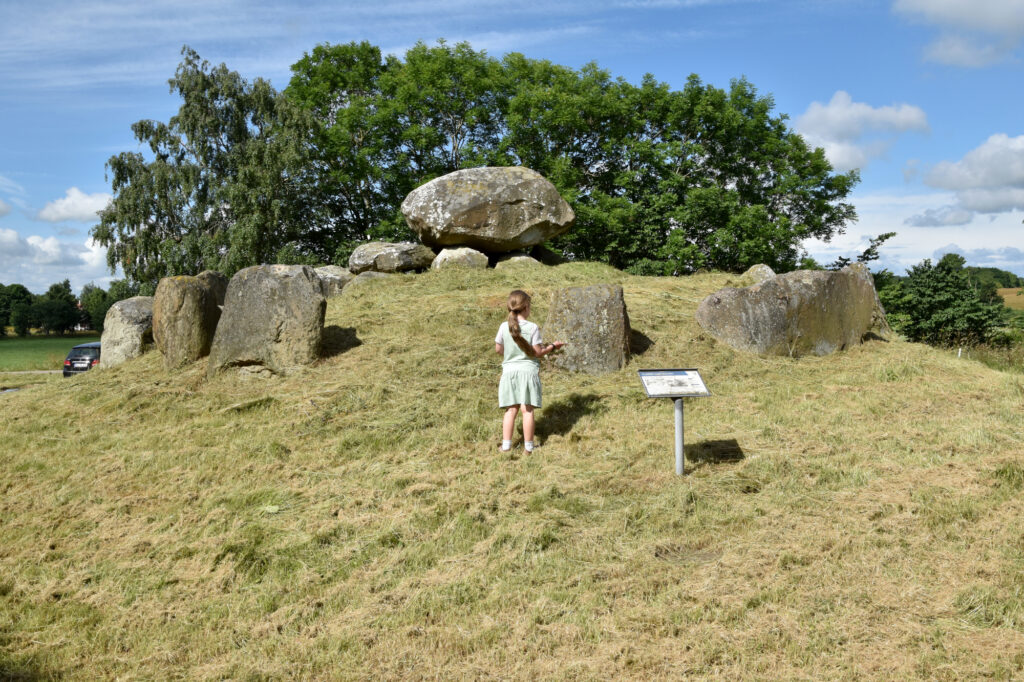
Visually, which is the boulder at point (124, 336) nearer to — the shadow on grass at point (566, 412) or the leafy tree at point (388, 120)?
the shadow on grass at point (566, 412)

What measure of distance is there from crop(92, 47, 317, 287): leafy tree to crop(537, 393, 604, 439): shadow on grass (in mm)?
20115

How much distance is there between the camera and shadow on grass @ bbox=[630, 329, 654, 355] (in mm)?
10562

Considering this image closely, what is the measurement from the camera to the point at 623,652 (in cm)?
402

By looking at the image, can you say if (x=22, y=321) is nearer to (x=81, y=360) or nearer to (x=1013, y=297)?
(x=81, y=360)

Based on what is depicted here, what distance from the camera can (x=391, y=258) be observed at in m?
16.8

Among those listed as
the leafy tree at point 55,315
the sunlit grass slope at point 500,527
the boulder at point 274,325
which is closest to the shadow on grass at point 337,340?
the boulder at point 274,325

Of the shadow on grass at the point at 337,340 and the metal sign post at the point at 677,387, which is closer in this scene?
the metal sign post at the point at 677,387

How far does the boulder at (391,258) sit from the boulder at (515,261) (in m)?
1.90

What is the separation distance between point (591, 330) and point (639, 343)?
1220 millimetres

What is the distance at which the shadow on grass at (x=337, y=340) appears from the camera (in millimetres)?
10422

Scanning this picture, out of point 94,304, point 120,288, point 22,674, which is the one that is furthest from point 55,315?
point 22,674

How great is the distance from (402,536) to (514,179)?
12.4 metres

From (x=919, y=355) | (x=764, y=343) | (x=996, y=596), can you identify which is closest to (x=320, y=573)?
(x=996, y=596)

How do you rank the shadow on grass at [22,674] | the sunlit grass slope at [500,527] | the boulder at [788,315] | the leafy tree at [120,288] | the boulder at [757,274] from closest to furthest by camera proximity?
the shadow on grass at [22,674] → the sunlit grass slope at [500,527] → the boulder at [788,315] → the boulder at [757,274] → the leafy tree at [120,288]
